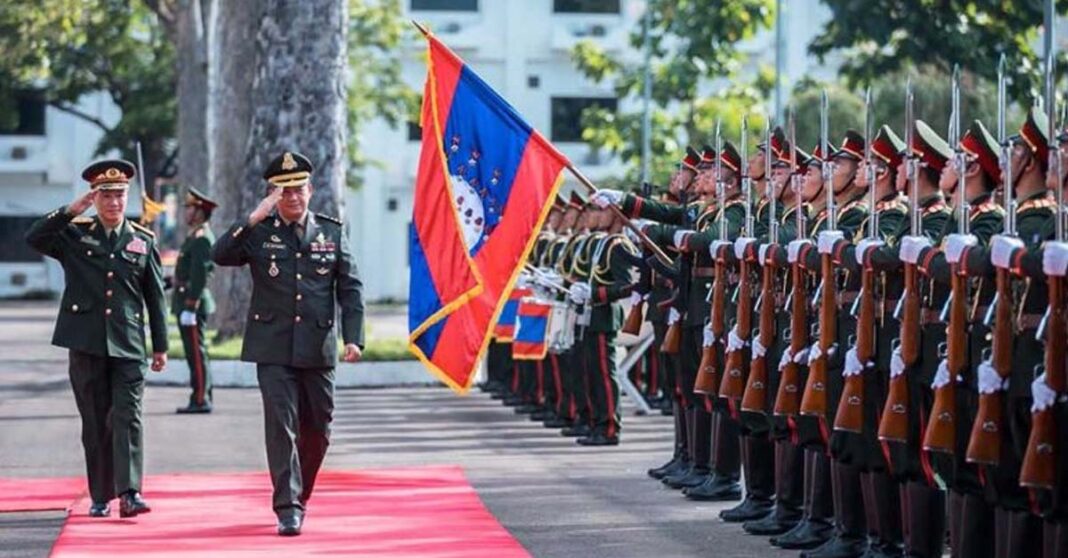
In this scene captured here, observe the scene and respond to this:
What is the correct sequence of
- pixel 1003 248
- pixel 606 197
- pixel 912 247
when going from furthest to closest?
pixel 606 197
pixel 912 247
pixel 1003 248

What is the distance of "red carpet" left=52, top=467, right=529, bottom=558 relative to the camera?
11578 millimetres

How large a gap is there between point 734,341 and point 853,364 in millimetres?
2070

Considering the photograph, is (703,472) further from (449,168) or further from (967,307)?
(967,307)

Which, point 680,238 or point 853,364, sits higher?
point 680,238

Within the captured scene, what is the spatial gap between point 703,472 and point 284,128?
1278cm

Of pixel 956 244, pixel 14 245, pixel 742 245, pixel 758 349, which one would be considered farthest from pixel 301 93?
pixel 14 245

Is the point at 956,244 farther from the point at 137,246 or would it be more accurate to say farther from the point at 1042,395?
the point at 137,246

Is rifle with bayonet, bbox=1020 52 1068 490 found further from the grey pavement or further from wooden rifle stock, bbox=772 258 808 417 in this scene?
the grey pavement

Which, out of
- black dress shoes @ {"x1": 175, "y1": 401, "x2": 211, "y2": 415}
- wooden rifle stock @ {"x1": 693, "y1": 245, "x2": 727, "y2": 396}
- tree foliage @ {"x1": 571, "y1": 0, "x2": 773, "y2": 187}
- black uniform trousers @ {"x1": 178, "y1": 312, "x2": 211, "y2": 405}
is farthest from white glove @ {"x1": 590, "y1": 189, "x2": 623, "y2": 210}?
tree foliage @ {"x1": 571, "y1": 0, "x2": 773, "y2": 187}

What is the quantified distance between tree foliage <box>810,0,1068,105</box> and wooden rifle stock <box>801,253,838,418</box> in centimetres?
1502

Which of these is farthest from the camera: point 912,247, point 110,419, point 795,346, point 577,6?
point 577,6

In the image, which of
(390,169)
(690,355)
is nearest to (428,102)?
(690,355)

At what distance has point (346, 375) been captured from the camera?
25312mm

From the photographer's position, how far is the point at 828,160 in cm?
1148
